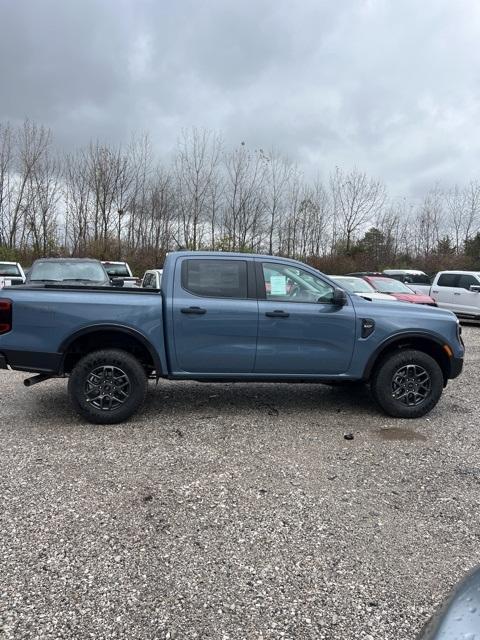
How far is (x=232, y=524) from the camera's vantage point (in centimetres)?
326

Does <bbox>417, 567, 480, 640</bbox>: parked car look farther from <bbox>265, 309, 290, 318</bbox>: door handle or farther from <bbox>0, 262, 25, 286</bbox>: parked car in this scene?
<bbox>0, 262, 25, 286</bbox>: parked car

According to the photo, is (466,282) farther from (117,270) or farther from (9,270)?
(9,270)

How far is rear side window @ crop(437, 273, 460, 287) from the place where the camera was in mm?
16369

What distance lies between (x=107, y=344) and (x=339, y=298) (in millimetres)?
2590

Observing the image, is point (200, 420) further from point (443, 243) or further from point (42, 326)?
point (443, 243)

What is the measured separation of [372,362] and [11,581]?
4.06 m

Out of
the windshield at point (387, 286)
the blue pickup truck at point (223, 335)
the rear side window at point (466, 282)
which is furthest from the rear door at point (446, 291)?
the blue pickup truck at point (223, 335)

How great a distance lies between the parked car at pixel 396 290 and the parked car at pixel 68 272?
318 inches

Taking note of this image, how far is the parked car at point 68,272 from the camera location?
1064 centimetres

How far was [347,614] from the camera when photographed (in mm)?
2453

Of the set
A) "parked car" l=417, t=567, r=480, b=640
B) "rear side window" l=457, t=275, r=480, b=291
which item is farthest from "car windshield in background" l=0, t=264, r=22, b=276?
"parked car" l=417, t=567, r=480, b=640

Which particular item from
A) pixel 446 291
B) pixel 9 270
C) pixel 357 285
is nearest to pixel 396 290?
pixel 357 285

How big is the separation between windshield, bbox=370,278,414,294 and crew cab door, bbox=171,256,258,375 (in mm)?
10001

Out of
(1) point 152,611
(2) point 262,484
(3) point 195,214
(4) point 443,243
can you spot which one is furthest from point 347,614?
(4) point 443,243
